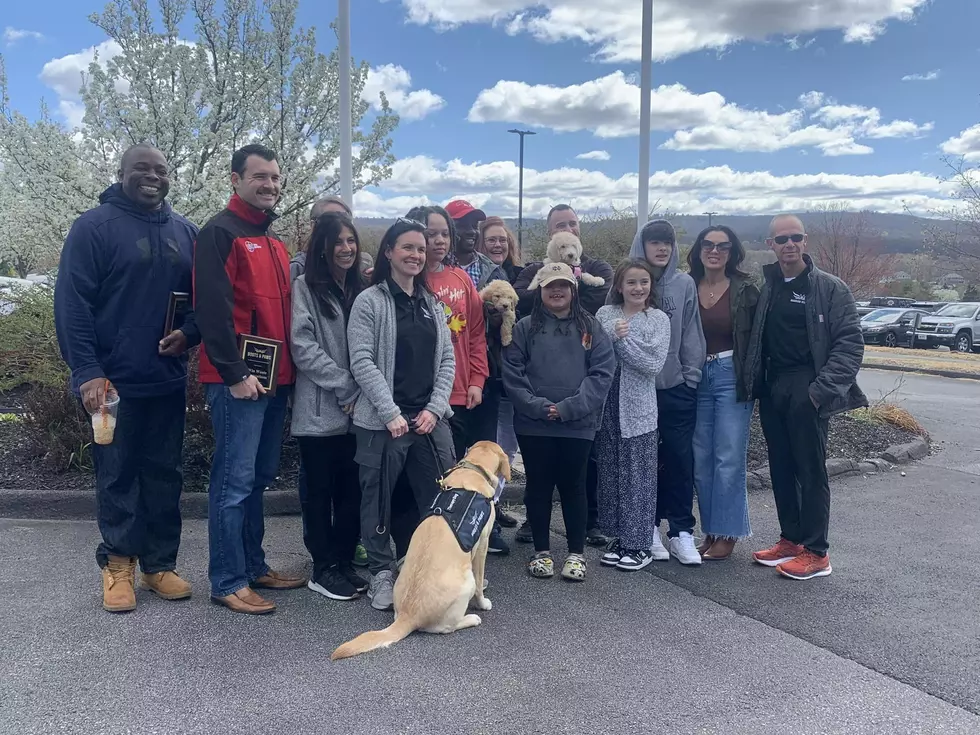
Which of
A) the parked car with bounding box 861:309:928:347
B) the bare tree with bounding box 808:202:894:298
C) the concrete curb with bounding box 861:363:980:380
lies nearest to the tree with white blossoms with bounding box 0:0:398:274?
the concrete curb with bounding box 861:363:980:380

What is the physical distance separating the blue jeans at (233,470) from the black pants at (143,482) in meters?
0.36

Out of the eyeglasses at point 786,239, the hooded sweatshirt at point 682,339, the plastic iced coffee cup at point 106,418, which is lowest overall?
the plastic iced coffee cup at point 106,418

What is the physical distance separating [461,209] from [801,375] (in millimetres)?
2624

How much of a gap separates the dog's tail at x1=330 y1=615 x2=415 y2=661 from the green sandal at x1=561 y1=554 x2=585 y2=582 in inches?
49.1

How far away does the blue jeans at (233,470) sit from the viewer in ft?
12.4

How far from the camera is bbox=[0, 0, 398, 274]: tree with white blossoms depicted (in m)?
8.55

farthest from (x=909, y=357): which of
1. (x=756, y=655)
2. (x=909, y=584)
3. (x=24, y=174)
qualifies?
(x=24, y=174)

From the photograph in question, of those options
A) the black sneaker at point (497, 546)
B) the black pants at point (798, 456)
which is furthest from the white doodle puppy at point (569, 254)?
the black sneaker at point (497, 546)

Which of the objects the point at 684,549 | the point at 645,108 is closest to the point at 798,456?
the point at 684,549

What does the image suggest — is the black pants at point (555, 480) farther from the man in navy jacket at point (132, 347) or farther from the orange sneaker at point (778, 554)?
the man in navy jacket at point (132, 347)

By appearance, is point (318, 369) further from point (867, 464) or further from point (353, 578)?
point (867, 464)

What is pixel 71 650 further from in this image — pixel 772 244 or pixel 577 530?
pixel 772 244

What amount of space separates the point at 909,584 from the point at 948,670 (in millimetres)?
1219

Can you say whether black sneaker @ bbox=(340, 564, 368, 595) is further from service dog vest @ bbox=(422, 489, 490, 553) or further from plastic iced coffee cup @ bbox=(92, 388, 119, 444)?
plastic iced coffee cup @ bbox=(92, 388, 119, 444)
